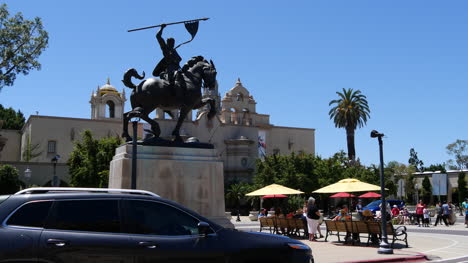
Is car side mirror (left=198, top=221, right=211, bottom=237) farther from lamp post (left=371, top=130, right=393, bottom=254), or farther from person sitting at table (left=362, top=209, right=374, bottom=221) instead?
person sitting at table (left=362, top=209, right=374, bottom=221)

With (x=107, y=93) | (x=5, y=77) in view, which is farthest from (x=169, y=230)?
(x=107, y=93)

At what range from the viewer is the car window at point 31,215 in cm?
531

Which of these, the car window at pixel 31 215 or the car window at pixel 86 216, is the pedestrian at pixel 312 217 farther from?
the car window at pixel 31 215

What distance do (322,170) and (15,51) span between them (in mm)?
32722

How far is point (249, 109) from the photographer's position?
2623 inches

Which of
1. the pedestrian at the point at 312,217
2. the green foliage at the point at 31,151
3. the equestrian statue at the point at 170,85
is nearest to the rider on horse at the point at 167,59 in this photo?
the equestrian statue at the point at 170,85

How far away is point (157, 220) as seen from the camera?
5.98 meters

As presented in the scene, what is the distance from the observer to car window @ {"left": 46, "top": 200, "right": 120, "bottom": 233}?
5.48 metres

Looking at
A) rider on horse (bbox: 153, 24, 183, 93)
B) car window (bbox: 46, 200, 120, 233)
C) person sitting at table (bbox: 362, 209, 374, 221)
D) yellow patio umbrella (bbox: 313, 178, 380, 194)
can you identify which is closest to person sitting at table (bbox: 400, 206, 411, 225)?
yellow patio umbrella (bbox: 313, 178, 380, 194)

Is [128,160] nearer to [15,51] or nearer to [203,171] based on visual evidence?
[203,171]

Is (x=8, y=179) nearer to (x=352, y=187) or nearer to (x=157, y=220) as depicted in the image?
(x=352, y=187)

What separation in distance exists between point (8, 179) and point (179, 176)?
1239 inches

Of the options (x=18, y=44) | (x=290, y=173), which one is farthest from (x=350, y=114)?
(x=18, y=44)

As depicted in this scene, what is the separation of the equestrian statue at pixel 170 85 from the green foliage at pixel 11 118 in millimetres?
71037
